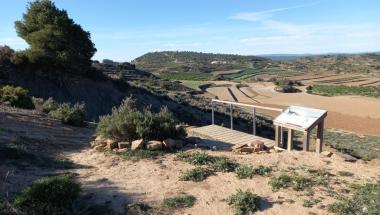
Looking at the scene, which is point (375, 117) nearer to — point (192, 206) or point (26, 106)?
point (26, 106)

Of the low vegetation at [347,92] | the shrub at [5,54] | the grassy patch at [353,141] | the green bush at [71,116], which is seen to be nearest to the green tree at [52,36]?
the shrub at [5,54]

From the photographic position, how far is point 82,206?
6.16 metres

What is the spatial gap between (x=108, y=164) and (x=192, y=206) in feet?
9.26

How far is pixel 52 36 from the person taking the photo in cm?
2623

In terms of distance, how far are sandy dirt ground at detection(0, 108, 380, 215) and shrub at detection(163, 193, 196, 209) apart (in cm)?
10

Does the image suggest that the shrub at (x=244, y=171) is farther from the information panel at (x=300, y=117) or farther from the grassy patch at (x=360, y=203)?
the information panel at (x=300, y=117)

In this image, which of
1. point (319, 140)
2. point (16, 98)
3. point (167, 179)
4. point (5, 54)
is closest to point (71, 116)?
point (16, 98)

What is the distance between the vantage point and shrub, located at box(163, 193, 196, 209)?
6422mm

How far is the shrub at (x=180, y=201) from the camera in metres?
6.42

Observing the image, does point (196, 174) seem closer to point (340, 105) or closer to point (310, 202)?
point (310, 202)

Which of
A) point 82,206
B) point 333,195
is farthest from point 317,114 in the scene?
point 82,206

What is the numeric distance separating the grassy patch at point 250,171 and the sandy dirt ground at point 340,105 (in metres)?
20.3

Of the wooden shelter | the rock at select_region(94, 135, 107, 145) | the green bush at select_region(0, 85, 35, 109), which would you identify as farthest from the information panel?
the green bush at select_region(0, 85, 35, 109)

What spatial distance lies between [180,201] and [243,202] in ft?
3.17
